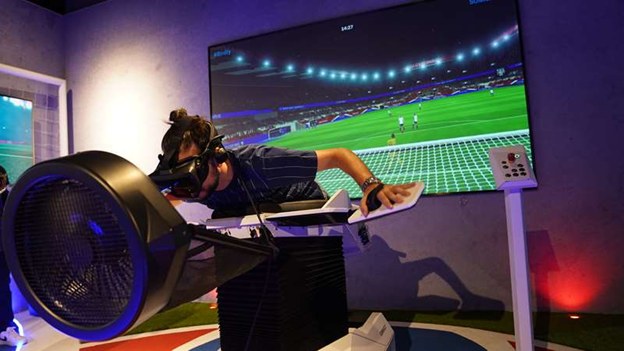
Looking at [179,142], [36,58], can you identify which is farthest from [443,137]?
[36,58]

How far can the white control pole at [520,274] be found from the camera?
1.78 meters

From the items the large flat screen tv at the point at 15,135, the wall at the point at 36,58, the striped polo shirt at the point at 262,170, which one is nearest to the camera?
the striped polo shirt at the point at 262,170

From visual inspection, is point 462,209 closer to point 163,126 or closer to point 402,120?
point 402,120

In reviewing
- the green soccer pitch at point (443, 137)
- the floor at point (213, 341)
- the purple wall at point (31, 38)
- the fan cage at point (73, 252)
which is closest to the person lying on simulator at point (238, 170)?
the fan cage at point (73, 252)

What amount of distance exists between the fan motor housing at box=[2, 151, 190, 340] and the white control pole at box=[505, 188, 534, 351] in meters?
1.62

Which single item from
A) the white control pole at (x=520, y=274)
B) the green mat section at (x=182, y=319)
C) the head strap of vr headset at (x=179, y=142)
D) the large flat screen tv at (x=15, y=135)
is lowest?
the green mat section at (x=182, y=319)

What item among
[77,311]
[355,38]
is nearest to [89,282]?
[77,311]

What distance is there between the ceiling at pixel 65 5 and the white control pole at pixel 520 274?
4943mm

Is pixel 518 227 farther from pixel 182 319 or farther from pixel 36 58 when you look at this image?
pixel 36 58

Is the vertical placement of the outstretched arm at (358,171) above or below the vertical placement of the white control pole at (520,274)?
above

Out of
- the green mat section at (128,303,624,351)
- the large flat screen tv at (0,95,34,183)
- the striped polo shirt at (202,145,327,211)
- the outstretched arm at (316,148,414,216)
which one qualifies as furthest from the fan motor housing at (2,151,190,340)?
the large flat screen tv at (0,95,34,183)

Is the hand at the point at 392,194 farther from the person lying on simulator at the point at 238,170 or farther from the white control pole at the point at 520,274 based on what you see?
the white control pole at the point at 520,274

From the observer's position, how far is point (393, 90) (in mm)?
3420

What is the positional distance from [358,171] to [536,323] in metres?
2.02
